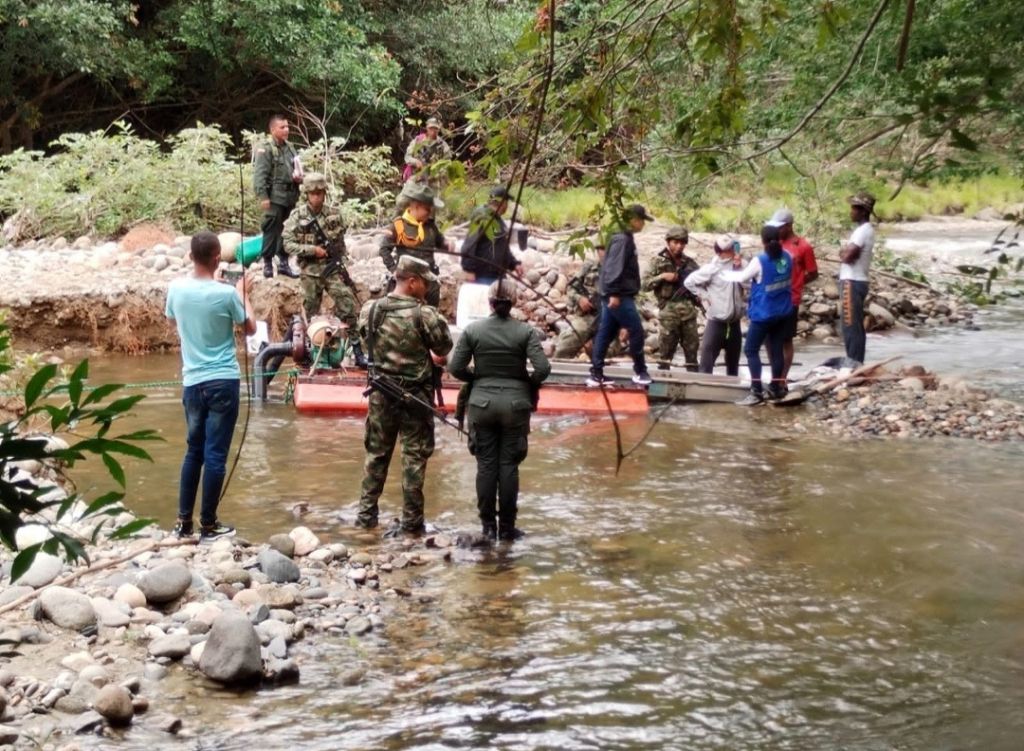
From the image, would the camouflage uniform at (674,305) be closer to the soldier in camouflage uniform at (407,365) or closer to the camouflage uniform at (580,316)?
the camouflage uniform at (580,316)

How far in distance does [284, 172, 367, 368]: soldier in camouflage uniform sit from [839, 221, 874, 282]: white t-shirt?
4.94m

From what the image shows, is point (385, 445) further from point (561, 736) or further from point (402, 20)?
point (402, 20)

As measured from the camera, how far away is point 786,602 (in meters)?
7.07

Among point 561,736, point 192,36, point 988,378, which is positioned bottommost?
point 561,736

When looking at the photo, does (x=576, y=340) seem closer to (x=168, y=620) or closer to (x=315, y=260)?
(x=315, y=260)

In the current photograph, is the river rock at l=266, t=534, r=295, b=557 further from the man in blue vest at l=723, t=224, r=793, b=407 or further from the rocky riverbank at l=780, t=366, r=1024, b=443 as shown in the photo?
the man in blue vest at l=723, t=224, r=793, b=407

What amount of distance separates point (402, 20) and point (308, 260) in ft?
43.1

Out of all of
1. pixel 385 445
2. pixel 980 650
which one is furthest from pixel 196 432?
pixel 980 650

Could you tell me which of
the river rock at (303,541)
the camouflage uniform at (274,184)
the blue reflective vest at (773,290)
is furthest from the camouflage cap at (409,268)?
the camouflage uniform at (274,184)

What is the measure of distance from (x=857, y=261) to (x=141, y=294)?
29.5 ft

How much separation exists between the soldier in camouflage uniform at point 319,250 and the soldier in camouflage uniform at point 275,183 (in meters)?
2.15

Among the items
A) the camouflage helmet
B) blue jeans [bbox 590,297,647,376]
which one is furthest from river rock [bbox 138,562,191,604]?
the camouflage helmet

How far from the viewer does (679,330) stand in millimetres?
13250

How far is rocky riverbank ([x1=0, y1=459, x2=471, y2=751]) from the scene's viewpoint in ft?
17.0
